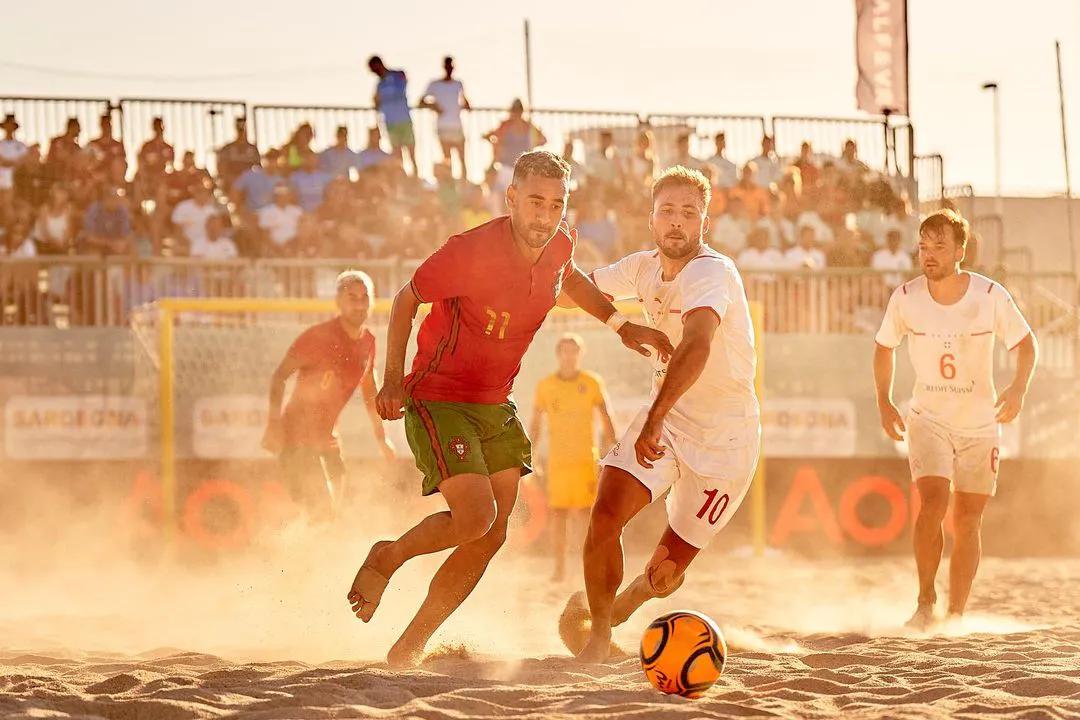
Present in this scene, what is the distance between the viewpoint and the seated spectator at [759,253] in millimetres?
15562

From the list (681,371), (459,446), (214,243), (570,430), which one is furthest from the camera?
(214,243)

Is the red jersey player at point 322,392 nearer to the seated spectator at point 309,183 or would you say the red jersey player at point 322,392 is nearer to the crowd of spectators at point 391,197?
the crowd of spectators at point 391,197

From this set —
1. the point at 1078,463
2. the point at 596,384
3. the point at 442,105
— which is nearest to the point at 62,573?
the point at 596,384

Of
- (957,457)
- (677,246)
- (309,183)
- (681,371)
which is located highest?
(309,183)

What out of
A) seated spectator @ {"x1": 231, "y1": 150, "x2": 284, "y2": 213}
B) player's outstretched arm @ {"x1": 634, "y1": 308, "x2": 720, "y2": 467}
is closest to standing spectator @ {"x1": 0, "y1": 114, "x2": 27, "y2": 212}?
seated spectator @ {"x1": 231, "y1": 150, "x2": 284, "y2": 213}

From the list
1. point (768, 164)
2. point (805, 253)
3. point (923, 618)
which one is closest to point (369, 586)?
point (923, 618)

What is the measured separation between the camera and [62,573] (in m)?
11.9

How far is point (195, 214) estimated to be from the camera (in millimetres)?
14578

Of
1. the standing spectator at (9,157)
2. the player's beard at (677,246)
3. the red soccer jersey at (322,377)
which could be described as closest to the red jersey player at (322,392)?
the red soccer jersey at (322,377)

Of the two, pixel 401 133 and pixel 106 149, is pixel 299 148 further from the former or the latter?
pixel 106 149

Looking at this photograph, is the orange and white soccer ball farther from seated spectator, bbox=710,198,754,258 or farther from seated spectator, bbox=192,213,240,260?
seated spectator, bbox=710,198,754,258

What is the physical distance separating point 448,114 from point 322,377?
7.46 m

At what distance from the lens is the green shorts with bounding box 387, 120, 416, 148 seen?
15.6 m

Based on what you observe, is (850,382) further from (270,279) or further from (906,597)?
(270,279)
